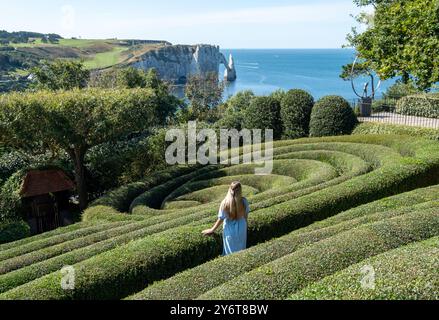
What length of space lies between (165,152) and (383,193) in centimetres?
1774

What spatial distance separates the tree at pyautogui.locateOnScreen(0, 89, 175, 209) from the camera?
2268 centimetres

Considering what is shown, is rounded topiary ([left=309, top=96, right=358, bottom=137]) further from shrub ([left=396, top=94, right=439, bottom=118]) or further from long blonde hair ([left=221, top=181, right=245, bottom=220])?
long blonde hair ([left=221, top=181, right=245, bottom=220])

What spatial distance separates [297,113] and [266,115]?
2492 mm

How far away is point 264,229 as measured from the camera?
38.1 feet

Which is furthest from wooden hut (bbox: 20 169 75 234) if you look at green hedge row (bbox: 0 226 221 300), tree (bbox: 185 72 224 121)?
tree (bbox: 185 72 224 121)

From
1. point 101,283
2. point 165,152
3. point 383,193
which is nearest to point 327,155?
point 383,193

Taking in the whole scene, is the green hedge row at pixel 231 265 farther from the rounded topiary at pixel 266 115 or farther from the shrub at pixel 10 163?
the shrub at pixel 10 163

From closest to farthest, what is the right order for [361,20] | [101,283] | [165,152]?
[101,283] < [165,152] < [361,20]

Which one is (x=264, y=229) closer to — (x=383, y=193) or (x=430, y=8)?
(x=383, y=193)

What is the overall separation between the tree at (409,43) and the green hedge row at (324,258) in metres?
13.1

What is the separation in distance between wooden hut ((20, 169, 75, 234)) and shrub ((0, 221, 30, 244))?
8.28 ft

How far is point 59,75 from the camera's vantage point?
51.1 metres

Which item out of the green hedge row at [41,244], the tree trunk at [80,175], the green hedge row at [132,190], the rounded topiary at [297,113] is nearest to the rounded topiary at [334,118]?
the rounded topiary at [297,113]

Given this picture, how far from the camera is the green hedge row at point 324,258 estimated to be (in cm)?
695
